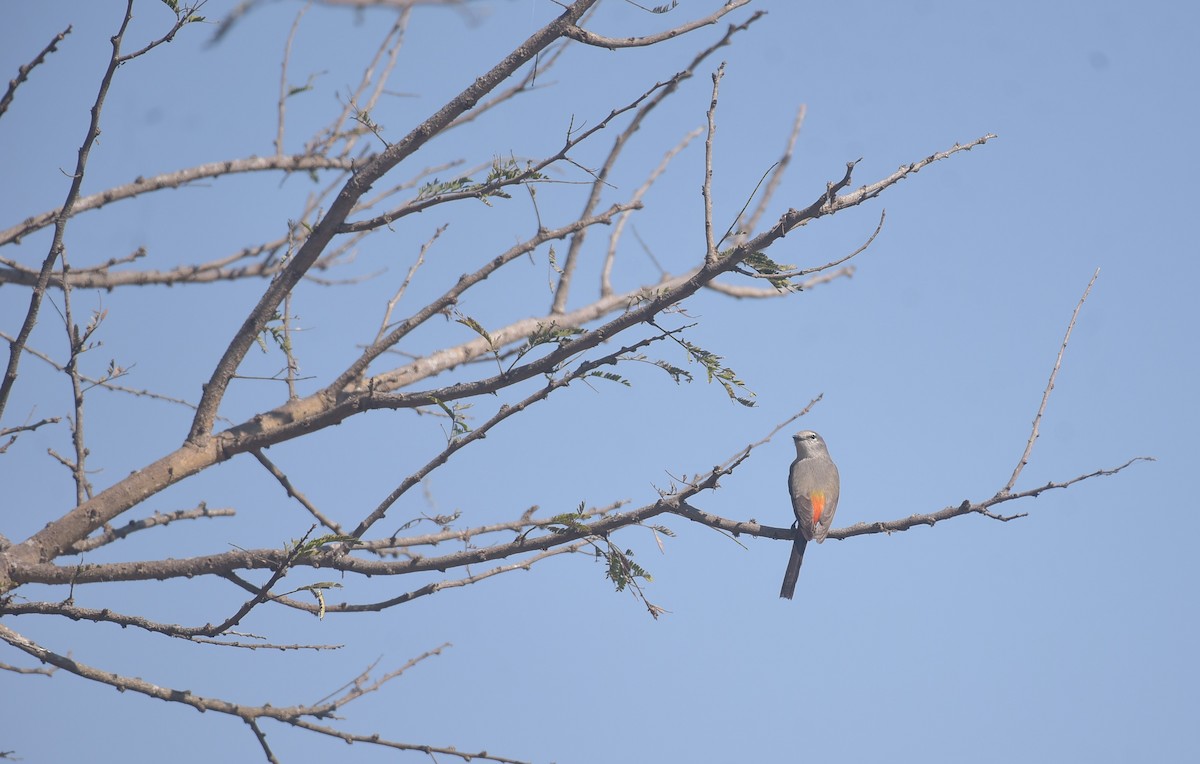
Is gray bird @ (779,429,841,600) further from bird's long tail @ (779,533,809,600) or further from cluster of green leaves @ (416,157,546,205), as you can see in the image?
cluster of green leaves @ (416,157,546,205)

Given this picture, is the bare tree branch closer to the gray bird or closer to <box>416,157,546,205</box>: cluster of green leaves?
<box>416,157,546,205</box>: cluster of green leaves

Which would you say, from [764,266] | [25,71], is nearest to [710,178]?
[764,266]

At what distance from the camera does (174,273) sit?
6551 millimetres

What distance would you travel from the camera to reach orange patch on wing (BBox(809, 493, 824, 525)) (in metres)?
7.29

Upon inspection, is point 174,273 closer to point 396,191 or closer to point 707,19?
point 396,191

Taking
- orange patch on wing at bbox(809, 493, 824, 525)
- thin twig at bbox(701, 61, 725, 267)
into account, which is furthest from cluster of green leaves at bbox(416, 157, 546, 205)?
orange patch on wing at bbox(809, 493, 824, 525)

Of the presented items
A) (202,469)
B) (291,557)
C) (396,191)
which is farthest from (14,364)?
(396,191)

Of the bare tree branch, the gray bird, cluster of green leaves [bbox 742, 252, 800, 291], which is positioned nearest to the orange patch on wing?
the gray bird

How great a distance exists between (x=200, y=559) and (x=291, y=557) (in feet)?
3.16

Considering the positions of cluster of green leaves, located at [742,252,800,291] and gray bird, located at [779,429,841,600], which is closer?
cluster of green leaves, located at [742,252,800,291]

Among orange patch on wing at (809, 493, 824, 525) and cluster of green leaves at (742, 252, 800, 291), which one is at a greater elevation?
orange patch on wing at (809, 493, 824, 525)

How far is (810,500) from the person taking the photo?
740 centimetres

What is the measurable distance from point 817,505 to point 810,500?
0.09 m

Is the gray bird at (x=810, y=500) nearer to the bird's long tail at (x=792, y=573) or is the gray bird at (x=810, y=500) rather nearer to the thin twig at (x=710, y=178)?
the bird's long tail at (x=792, y=573)
